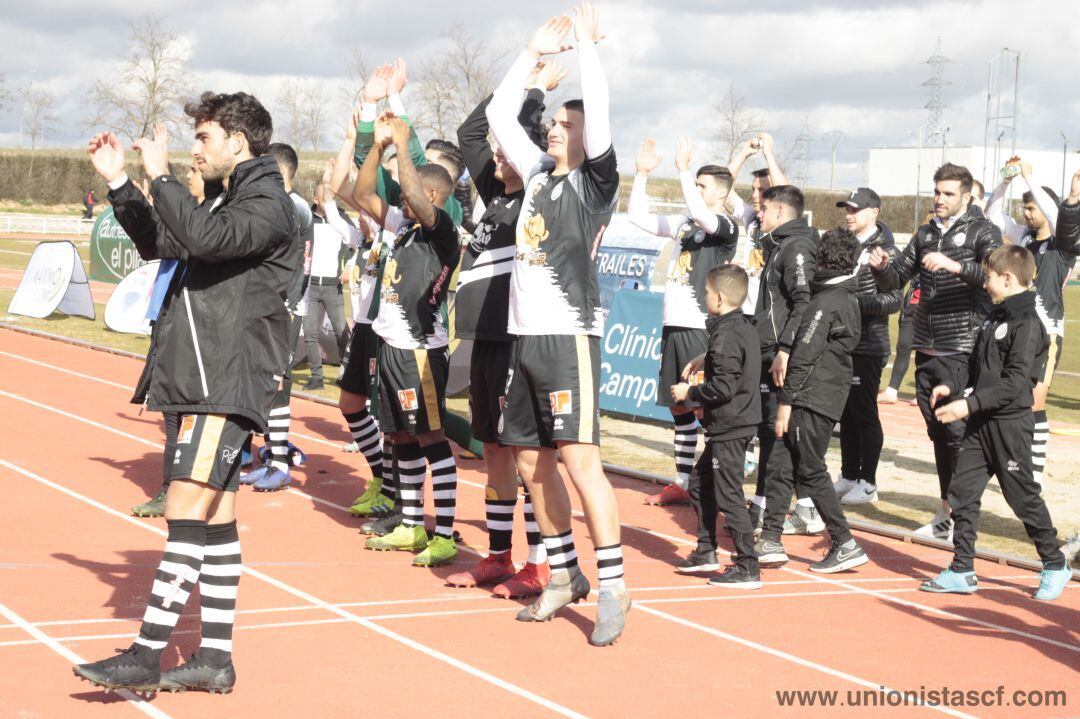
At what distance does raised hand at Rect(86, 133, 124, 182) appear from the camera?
184 inches

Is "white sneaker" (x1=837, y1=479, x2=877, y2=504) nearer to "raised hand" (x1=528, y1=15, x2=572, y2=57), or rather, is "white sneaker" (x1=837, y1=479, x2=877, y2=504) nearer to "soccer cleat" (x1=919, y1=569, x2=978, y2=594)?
"soccer cleat" (x1=919, y1=569, x2=978, y2=594)

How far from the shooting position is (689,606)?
6426mm

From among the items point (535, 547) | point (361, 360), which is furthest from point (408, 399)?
point (535, 547)

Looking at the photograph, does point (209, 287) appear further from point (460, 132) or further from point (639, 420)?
point (639, 420)

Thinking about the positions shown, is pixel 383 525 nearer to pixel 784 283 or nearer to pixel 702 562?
pixel 702 562

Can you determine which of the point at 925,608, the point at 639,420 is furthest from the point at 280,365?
the point at 639,420

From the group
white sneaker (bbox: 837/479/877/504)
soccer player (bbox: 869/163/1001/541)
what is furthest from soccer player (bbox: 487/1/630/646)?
white sneaker (bbox: 837/479/877/504)

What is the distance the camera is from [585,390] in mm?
5660

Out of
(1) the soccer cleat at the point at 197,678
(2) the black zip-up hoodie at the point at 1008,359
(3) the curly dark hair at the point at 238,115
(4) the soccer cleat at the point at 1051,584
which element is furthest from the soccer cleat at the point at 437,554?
(4) the soccer cleat at the point at 1051,584

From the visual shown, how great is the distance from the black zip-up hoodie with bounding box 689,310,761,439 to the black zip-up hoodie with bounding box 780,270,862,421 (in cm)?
40

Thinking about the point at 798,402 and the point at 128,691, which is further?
the point at 798,402

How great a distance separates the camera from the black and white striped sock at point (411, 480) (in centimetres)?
739

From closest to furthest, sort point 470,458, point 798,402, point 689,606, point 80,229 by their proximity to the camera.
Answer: point 689,606 → point 798,402 → point 470,458 → point 80,229

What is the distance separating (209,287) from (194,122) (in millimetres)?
762
